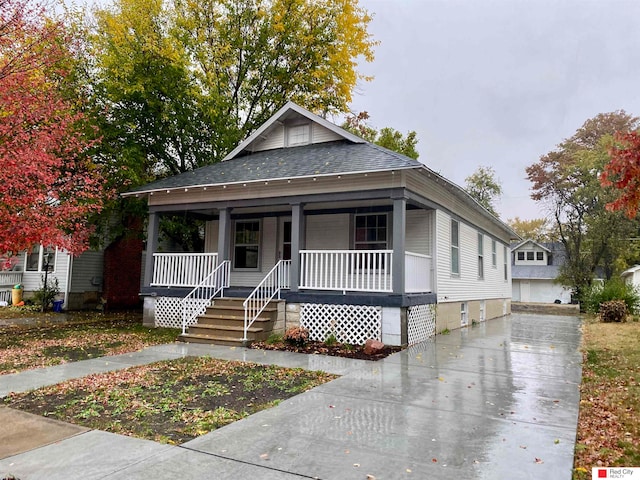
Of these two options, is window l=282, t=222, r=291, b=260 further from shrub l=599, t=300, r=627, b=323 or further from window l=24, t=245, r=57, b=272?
shrub l=599, t=300, r=627, b=323

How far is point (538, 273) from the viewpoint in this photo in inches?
1512

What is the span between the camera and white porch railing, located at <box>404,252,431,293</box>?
9837mm

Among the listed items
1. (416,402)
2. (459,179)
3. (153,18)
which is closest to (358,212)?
(416,402)

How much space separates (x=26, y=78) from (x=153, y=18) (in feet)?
22.0

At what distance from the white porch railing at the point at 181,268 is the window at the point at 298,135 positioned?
14.5ft

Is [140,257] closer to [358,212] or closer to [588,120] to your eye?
[358,212]

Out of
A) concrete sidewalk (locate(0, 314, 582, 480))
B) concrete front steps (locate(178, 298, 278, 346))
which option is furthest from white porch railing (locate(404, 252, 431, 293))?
concrete front steps (locate(178, 298, 278, 346))

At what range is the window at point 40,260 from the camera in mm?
18608

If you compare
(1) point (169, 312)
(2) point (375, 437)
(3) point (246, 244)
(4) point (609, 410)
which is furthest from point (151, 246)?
(4) point (609, 410)

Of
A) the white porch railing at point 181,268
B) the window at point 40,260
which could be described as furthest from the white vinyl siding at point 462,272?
the window at point 40,260

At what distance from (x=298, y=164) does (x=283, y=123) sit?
2.98 metres

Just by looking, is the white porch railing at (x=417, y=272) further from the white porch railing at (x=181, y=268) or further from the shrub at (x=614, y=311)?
the shrub at (x=614, y=311)

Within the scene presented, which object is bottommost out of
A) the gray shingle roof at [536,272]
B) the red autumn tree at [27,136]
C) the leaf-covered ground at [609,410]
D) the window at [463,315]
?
the leaf-covered ground at [609,410]

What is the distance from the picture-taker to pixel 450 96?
2738 cm
